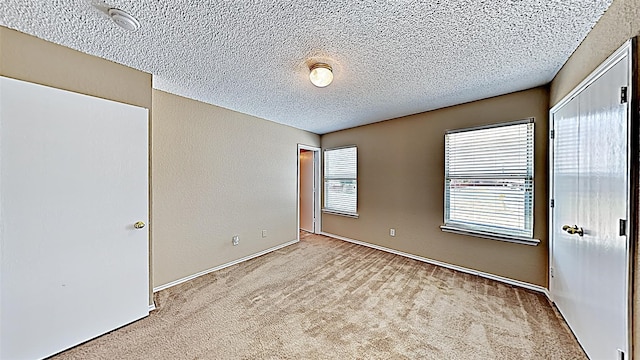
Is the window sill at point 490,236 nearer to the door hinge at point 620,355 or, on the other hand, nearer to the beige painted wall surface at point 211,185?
the door hinge at point 620,355

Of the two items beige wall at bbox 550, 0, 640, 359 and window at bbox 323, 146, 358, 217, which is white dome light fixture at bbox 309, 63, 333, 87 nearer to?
beige wall at bbox 550, 0, 640, 359

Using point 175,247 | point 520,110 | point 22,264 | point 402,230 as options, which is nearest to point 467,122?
point 520,110

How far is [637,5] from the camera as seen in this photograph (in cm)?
120

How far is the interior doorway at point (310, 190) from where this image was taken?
543 cm

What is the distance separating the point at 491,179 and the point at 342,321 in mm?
2591

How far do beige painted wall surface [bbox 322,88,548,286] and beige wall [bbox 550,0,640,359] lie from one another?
2.54 feet

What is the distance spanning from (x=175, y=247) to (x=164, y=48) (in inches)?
88.9

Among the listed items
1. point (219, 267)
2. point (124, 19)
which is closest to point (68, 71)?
point (124, 19)

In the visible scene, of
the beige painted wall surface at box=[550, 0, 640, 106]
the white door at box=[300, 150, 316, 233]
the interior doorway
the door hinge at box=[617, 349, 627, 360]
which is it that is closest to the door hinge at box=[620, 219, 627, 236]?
the door hinge at box=[617, 349, 627, 360]

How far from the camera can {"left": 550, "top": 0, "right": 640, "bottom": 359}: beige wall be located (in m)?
1.21

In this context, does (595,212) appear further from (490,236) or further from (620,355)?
(490,236)

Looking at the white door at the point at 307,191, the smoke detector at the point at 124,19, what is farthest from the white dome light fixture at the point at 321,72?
the white door at the point at 307,191

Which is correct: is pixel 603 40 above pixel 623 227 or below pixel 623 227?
above

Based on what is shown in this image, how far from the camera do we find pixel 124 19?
1504 millimetres
